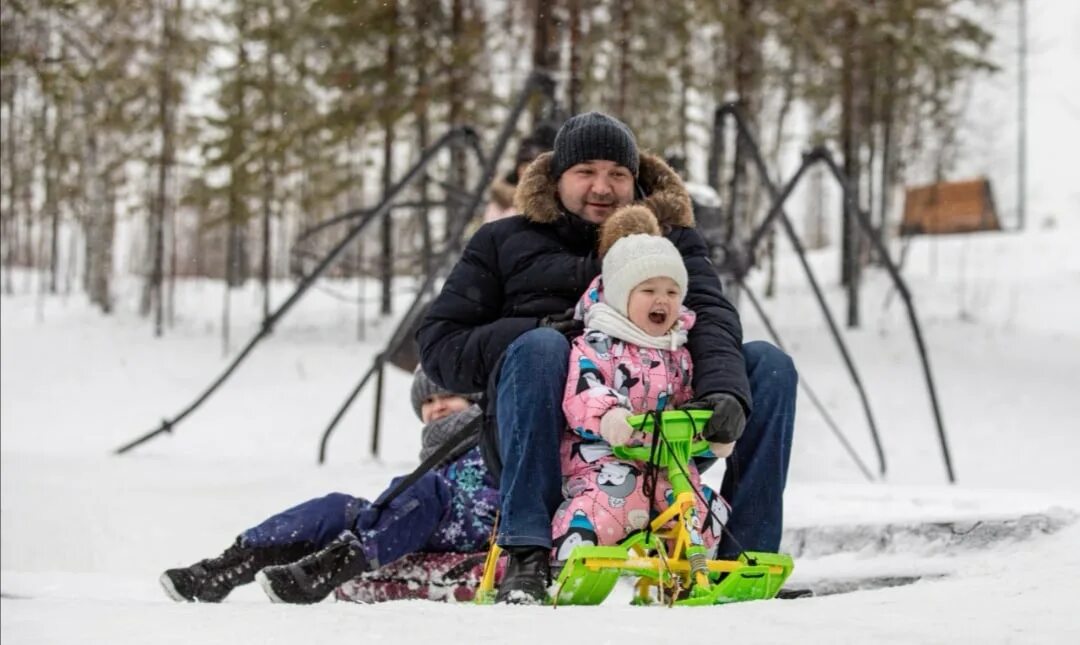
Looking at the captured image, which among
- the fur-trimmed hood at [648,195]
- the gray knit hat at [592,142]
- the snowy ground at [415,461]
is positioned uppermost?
the gray knit hat at [592,142]

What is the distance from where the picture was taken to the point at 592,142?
359cm

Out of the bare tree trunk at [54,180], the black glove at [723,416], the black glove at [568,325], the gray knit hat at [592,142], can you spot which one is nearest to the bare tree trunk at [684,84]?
the bare tree trunk at [54,180]

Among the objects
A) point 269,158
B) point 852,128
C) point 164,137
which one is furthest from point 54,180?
point 852,128

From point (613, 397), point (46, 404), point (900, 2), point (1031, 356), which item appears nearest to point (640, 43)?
point (900, 2)

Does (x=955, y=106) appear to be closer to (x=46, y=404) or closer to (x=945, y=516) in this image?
(x=46, y=404)

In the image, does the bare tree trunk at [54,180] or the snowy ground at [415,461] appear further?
the bare tree trunk at [54,180]

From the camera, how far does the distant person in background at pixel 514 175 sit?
19.5 feet

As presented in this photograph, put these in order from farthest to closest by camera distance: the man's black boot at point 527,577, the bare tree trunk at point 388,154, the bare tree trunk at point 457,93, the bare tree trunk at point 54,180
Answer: the bare tree trunk at point 54,180 → the bare tree trunk at point 388,154 → the bare tree trunk at point 457,93 → the man's black boot at point 527,577

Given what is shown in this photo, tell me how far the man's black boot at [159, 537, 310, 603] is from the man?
2.29ft

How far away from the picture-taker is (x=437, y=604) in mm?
2627

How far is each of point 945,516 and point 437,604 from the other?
8.79ft

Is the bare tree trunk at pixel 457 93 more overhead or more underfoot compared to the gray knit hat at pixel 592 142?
more overhead

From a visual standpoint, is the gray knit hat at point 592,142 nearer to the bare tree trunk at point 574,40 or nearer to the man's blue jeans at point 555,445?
the man's blue jeans at point 555,445

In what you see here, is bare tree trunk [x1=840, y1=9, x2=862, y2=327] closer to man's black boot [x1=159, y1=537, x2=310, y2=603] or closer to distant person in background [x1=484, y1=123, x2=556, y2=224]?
distant person in background [x1=484, y1=123, x2=556, y2=224]
